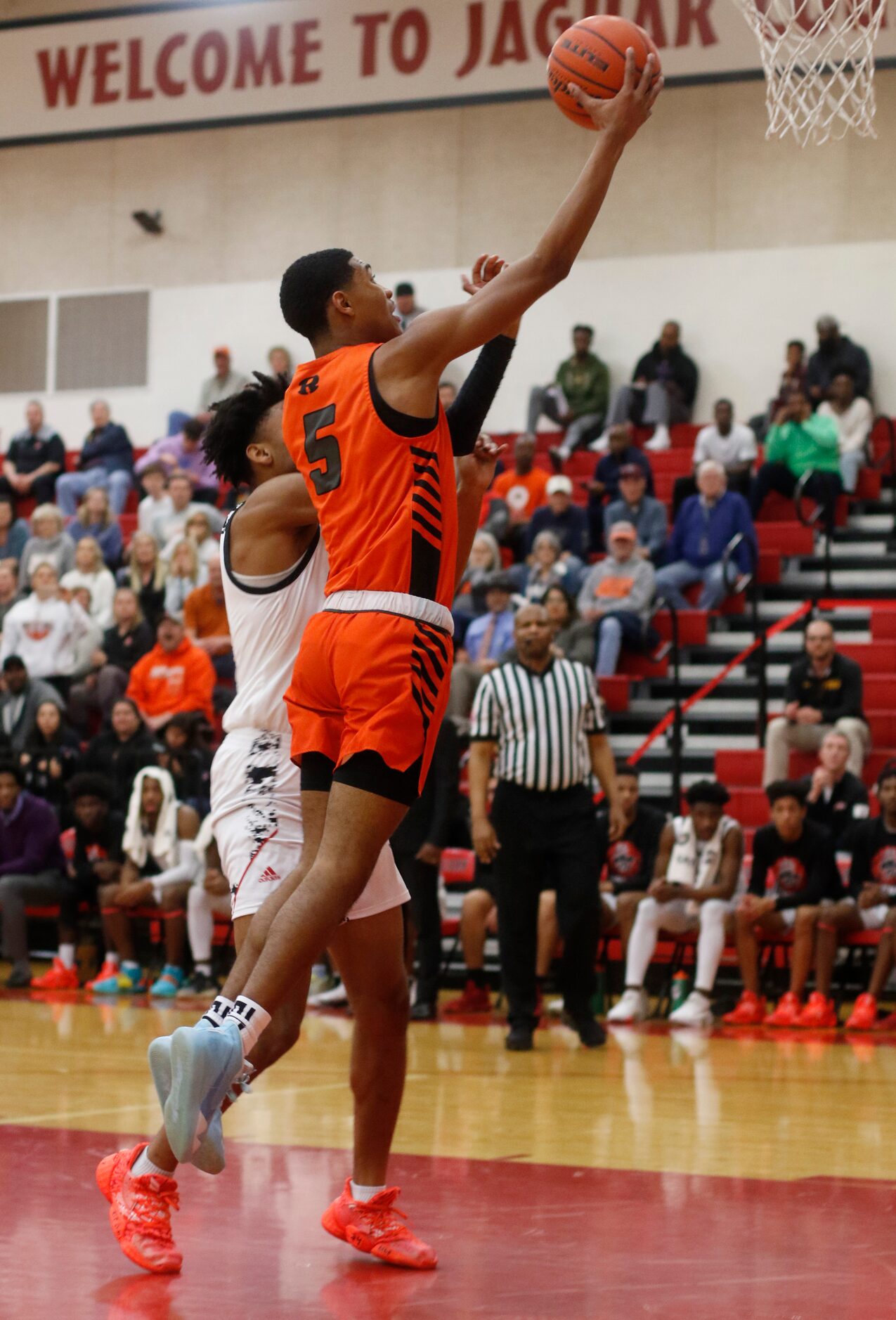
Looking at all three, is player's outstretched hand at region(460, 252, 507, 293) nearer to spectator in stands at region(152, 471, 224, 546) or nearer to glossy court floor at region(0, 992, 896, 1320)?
glossy court floor at region(0, 992, 896, 1320)

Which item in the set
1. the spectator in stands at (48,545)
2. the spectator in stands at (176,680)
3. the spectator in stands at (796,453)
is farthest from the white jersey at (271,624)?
the spectator in stands at (48,545)

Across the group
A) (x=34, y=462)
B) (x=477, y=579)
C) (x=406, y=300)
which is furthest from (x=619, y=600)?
(x=34, y=462)

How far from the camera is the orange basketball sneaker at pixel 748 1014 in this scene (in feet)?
33.3

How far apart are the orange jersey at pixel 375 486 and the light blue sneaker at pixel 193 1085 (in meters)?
0.98

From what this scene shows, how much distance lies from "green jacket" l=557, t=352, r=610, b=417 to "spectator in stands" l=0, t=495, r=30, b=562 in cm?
554

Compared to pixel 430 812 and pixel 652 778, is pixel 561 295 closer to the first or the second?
pixel 652 778

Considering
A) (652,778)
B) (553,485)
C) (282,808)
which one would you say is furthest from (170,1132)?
(553,485)

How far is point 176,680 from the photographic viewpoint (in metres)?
13.6

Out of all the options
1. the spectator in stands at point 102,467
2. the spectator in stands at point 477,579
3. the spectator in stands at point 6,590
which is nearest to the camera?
the spectator in stands at point 477,579

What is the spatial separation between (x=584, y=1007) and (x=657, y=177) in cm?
1220

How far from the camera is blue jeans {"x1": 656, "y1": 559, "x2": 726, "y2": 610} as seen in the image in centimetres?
1438

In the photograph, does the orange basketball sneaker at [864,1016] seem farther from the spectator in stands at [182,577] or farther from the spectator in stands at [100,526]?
the spectator in stands at [100,526]

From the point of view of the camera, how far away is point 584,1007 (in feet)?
29.5

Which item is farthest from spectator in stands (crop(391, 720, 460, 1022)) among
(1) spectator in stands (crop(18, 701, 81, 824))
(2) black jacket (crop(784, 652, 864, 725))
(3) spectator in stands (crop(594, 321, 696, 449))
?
(3) spectator in stands (crop(594, 321, 696, 449))
